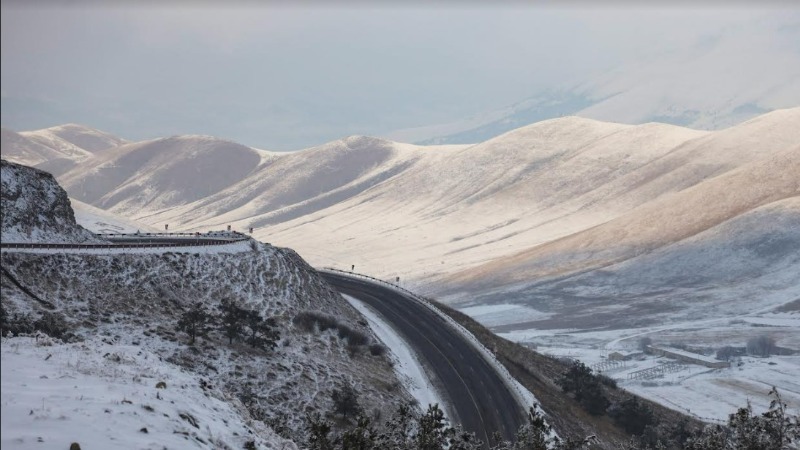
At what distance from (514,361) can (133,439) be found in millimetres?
52654

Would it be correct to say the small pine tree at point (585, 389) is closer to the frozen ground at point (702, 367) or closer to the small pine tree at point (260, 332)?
the frozen ground at point (702, 367)

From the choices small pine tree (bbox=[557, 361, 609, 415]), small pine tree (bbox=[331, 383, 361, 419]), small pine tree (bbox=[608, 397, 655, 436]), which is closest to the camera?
small pine tree (bbox=[331, 383, 361, 419])

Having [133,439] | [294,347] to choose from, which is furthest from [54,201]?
[133,439]

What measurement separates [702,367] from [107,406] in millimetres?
98759

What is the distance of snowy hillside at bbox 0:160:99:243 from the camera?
4650 cm

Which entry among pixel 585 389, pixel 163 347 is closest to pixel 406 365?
pixel 585 389

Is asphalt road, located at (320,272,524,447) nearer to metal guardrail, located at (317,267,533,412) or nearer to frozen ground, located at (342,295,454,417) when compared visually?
metal guardrail, located at (317,267,533,412)

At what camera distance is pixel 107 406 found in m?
16.5

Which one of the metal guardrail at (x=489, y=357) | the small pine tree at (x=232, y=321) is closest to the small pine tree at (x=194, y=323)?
the small pine tree at (x=232, y=321)

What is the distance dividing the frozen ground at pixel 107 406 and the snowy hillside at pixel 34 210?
2688cm

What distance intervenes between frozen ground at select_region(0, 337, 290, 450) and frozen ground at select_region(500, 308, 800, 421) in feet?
225

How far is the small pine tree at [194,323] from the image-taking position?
4228cm

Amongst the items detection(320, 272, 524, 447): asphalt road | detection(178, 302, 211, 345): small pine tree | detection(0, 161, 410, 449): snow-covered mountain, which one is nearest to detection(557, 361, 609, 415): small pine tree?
detection(320, 272, 524, 447): asphalt road

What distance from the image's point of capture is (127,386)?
1916 centimetres
